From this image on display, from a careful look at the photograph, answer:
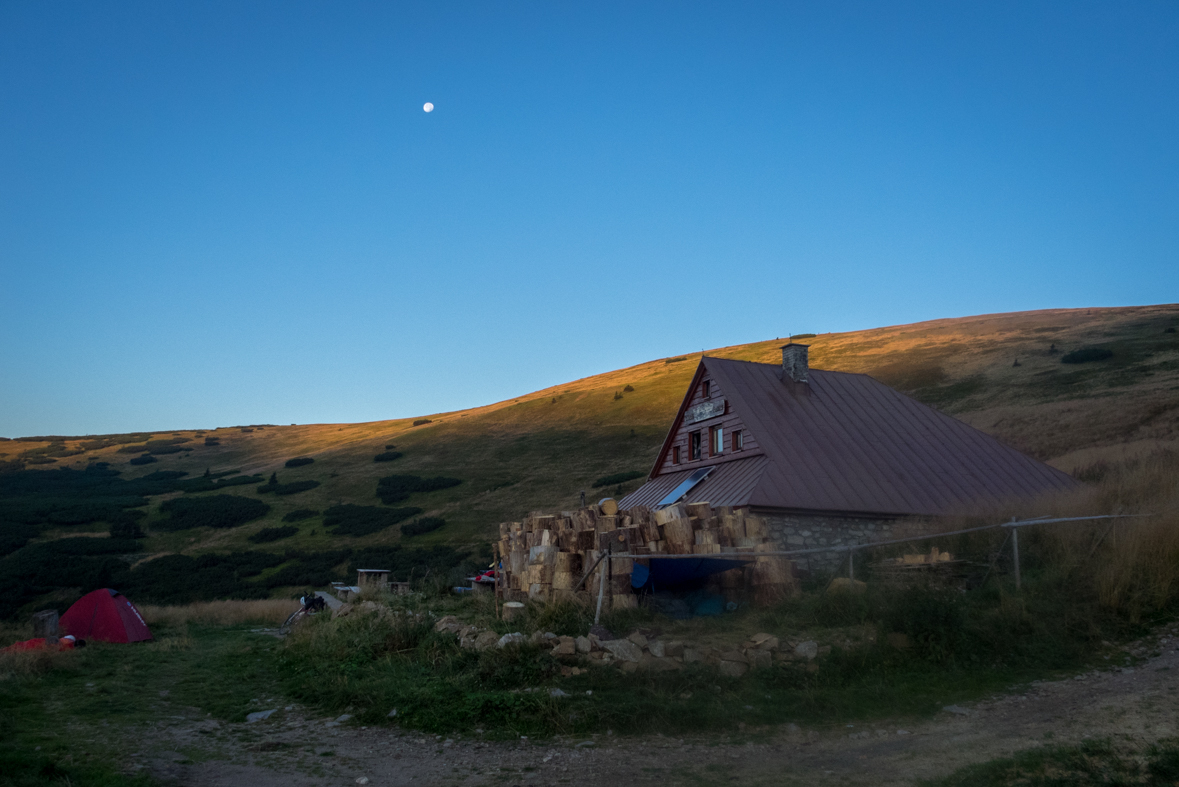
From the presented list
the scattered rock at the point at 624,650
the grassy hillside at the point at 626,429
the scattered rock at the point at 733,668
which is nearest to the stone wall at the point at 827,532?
the scattered rock at the point at 733,668

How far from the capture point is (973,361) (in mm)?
63531

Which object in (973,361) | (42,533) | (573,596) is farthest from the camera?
(973,361)

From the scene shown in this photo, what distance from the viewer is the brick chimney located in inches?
1013

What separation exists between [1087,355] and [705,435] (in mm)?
43361

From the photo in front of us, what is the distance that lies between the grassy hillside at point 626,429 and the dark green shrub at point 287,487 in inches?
36.2

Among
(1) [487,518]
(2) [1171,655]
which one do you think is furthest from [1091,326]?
(2) [1171,655]

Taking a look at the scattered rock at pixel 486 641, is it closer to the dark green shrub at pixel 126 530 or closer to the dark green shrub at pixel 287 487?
the dark green shrub at pixel 126 530

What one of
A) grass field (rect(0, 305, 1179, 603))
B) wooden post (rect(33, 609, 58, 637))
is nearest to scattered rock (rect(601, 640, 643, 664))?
wooden post (rect(33, 609, 58, 637))

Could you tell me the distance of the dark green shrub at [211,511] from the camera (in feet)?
180

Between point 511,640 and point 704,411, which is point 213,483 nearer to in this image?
point 704,411

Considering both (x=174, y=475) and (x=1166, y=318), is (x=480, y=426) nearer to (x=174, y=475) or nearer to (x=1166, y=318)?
(x=174, y=475)

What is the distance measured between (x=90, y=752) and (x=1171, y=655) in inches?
506

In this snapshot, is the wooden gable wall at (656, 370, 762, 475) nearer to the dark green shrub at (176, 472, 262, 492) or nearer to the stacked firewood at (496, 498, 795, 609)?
the stacked firewood at (496, 498, 795, 609)

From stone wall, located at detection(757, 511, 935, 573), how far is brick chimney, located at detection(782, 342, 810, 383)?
6.83 m
